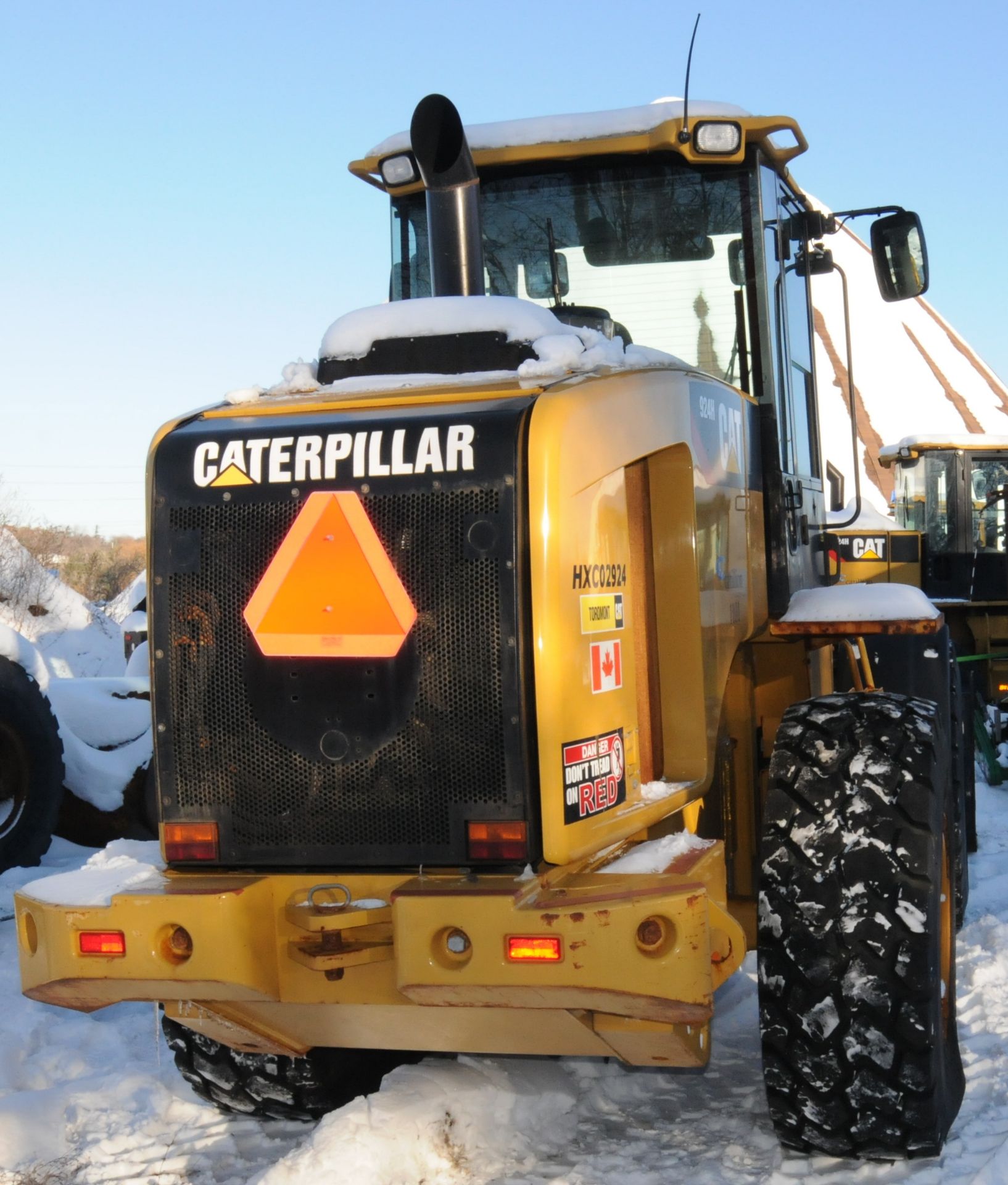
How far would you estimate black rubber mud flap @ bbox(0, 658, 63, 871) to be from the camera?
7.38m

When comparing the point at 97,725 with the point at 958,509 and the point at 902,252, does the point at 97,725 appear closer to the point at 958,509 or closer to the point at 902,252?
the point at 902,252

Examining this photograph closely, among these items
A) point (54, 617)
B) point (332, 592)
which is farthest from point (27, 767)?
point (54, 617)

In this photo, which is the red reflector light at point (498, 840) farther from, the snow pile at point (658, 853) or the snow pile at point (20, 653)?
the snow pile at point (20, 653)

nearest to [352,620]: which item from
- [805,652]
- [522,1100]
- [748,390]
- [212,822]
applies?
[212,822]

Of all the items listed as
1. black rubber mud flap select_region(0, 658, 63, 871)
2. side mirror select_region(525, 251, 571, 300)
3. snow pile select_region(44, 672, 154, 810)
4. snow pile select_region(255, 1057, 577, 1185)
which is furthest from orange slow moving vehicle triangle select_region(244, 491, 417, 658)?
snow pile select_region(44, 672, 154, 810)

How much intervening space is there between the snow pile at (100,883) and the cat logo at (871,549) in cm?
1388

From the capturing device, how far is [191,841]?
357cm

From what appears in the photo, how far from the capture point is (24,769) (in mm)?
7457

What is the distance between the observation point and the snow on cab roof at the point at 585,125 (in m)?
4.73

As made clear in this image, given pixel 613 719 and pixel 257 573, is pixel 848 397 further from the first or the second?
pixel 257 573

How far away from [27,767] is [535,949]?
5.03 metres

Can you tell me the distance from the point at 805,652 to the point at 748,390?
3.33 ft

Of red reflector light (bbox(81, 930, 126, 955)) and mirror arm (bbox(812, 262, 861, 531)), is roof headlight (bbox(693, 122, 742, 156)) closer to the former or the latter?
mirror arm (bbox(812, 262, 861, 531))

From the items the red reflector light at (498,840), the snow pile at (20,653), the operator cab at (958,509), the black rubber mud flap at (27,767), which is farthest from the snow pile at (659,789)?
the operator cab at (958,509)
